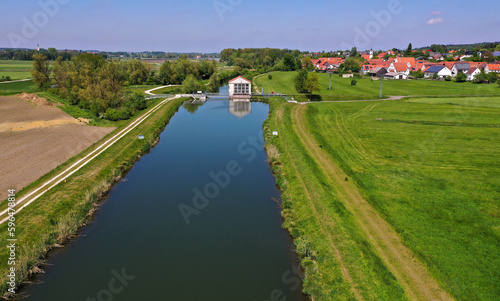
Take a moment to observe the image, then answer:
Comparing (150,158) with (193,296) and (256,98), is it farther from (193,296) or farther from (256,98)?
(256,98)

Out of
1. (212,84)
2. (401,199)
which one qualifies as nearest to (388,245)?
(401,199)

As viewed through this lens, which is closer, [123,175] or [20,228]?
[20,228]

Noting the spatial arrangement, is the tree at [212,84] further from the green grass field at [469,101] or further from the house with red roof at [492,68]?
the house with red roof at [492,68]

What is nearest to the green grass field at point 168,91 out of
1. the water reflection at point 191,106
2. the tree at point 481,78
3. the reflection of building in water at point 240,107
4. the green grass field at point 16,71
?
the water reflection at point 191,106

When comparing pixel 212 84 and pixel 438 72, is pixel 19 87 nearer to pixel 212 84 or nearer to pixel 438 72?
pixel 212 84

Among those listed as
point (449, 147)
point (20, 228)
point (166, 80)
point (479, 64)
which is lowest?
point (20, 228)

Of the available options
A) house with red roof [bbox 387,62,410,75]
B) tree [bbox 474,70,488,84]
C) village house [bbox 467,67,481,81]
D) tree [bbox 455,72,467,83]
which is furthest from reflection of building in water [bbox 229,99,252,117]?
village house [bbox 467,67,481,81]

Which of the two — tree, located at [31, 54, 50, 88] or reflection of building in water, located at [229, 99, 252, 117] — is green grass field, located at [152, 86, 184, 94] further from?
tree, located at [31, 54, 50, 88]

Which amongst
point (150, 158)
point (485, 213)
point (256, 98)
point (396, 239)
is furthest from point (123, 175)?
point (256, 98)
